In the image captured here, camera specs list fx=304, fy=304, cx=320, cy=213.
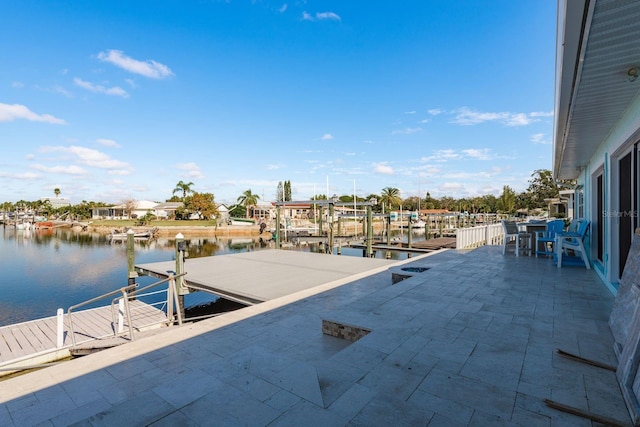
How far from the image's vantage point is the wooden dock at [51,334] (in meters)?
6.49

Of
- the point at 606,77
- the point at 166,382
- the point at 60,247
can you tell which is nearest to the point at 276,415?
the point at 166,382

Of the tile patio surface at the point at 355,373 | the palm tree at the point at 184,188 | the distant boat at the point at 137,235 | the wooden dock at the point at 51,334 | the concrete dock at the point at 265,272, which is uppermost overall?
the palm tree at the point at 184,188

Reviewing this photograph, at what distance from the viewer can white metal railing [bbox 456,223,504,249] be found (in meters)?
11.3

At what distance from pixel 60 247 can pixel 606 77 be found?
138ft

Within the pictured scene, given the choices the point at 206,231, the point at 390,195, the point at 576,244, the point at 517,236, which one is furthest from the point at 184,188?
the point at 576,244

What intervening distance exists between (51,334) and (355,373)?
29.6 feet

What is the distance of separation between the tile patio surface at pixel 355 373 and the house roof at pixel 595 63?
8.40 ft

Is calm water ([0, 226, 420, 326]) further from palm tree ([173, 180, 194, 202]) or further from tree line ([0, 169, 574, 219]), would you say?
palm tree ([173, 180, 194, 202])

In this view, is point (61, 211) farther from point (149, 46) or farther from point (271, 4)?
point (271, 4)

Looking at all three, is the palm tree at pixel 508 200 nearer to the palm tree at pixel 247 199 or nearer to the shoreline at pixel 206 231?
the shoreline at pixel 206 231

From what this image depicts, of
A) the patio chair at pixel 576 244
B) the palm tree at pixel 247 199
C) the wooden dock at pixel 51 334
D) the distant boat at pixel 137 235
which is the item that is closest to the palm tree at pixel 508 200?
the patio chair at pixel 576 244

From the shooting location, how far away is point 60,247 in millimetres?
31922

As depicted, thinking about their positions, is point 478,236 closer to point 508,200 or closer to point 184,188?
point 508,200

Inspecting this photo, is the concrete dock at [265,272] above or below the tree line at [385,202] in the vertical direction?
below
